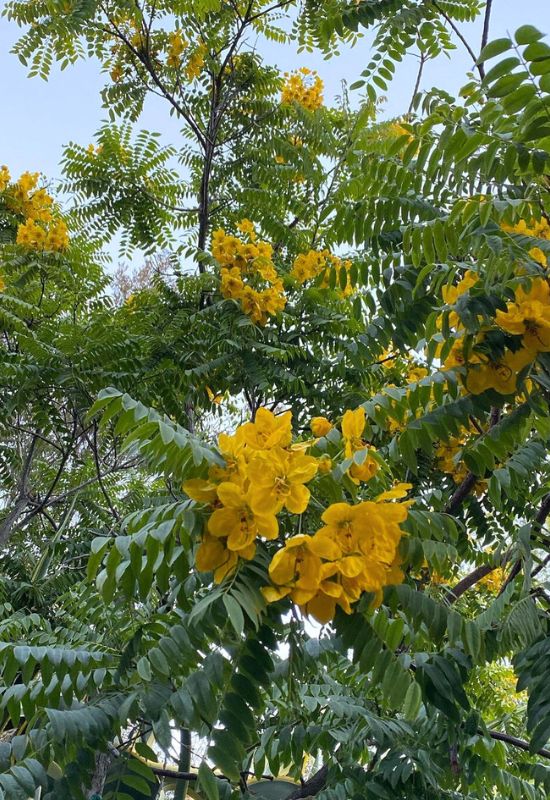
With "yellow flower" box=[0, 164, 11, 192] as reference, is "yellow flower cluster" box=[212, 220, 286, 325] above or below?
below

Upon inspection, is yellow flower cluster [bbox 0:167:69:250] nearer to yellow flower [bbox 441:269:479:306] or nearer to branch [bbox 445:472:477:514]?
branch [bbox 445:472:477:514]

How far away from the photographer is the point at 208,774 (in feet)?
3.46

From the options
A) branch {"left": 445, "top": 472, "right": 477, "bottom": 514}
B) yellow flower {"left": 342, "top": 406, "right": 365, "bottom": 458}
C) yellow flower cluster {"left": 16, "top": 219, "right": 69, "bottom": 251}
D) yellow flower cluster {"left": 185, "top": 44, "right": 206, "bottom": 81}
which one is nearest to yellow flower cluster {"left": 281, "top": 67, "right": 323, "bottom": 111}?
yellow flower cluster {"left": 185, "top": 44, "right": 206, "bottom": 81}

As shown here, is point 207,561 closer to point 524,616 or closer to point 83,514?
point 524,616

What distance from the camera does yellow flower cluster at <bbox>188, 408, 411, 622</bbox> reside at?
0.98 meters

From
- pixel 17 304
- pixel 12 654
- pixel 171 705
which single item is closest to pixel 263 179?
pixel 17 304

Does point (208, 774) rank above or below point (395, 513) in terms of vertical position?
below

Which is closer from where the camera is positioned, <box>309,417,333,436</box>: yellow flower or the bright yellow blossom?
the bright yellow blossom

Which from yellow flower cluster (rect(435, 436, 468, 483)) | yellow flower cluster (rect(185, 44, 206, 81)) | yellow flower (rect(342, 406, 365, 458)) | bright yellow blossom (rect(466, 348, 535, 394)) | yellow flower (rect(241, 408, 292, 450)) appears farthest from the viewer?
yellow flower cluster (rect(185, 44, 206, 81))

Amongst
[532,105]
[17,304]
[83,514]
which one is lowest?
[532,105]

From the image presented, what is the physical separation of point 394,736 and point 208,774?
0.92 m

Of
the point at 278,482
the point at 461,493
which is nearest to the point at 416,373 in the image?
the point at 461,493

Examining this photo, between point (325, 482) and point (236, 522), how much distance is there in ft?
0.59

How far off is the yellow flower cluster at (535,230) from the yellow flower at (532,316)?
0.24ft
